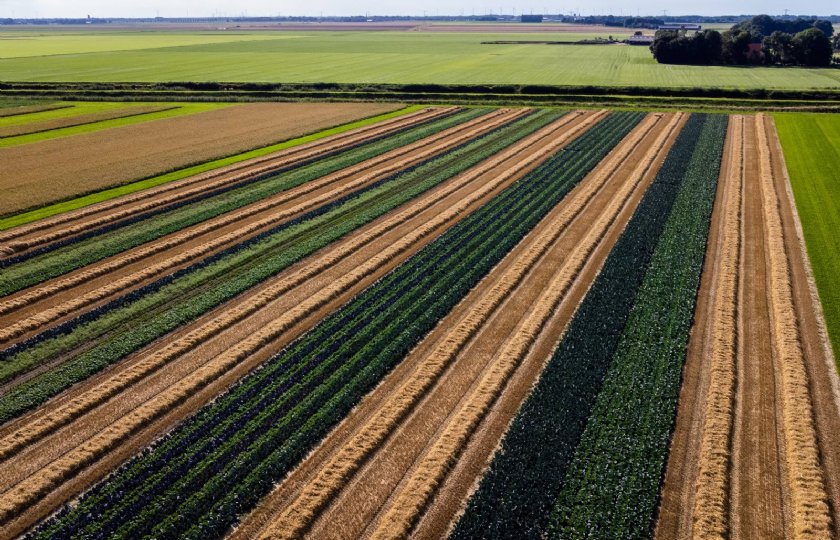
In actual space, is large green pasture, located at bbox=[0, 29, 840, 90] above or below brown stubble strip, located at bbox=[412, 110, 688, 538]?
above

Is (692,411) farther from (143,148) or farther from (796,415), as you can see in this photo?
(143,148)

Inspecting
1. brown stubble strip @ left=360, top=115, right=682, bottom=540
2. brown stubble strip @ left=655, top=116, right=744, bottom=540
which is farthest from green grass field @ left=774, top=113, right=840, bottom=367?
brown stubble strip @ left=360, top=115, right=682, bottom=540

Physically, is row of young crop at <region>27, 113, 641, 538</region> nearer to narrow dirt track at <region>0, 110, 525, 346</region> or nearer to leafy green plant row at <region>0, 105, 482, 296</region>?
narrow dirt track at <region>0, 110, 525, 346</region>

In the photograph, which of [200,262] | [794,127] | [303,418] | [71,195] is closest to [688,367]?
[303,418]

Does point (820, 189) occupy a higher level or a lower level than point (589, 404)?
higher

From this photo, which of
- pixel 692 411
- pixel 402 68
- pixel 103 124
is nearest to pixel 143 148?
pixel 103 124

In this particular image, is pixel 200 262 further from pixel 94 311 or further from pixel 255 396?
pixel 255 396
